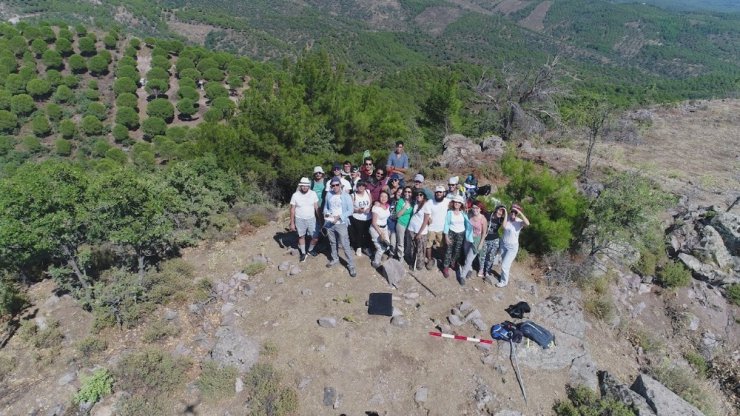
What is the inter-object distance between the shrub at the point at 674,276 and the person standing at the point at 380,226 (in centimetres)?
716

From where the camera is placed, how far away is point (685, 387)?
6.46 meters

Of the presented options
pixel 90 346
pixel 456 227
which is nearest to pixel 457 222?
pixel 456 227

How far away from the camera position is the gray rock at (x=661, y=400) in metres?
5.45

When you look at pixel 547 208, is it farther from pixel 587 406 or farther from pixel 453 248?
pixel 587 406

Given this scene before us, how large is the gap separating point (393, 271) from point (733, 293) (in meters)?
8.77

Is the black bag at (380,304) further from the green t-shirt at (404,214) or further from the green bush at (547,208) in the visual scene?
the green bush at (547,208)

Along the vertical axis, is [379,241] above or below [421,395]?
above

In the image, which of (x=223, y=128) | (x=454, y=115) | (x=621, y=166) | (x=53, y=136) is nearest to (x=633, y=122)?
(x=621, y=166)

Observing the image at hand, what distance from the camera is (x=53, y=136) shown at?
123 ft

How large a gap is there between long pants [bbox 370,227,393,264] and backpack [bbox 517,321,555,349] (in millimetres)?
2944

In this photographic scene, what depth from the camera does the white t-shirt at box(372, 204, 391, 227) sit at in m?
7.38

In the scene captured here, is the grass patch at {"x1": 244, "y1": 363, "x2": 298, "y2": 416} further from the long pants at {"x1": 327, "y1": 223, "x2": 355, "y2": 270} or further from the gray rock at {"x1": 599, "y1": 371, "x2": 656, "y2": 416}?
the gray rock at {"x1": 599, "y1": 371, "x2": 656, "y2": 416}

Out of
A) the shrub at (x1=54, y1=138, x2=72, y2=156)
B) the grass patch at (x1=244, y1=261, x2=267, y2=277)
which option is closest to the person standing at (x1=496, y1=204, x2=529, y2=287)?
the grass patch at (x1=244, y1=261, x2=267, y2=277)

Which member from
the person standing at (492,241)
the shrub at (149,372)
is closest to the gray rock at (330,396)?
the shrub at (149,372)
